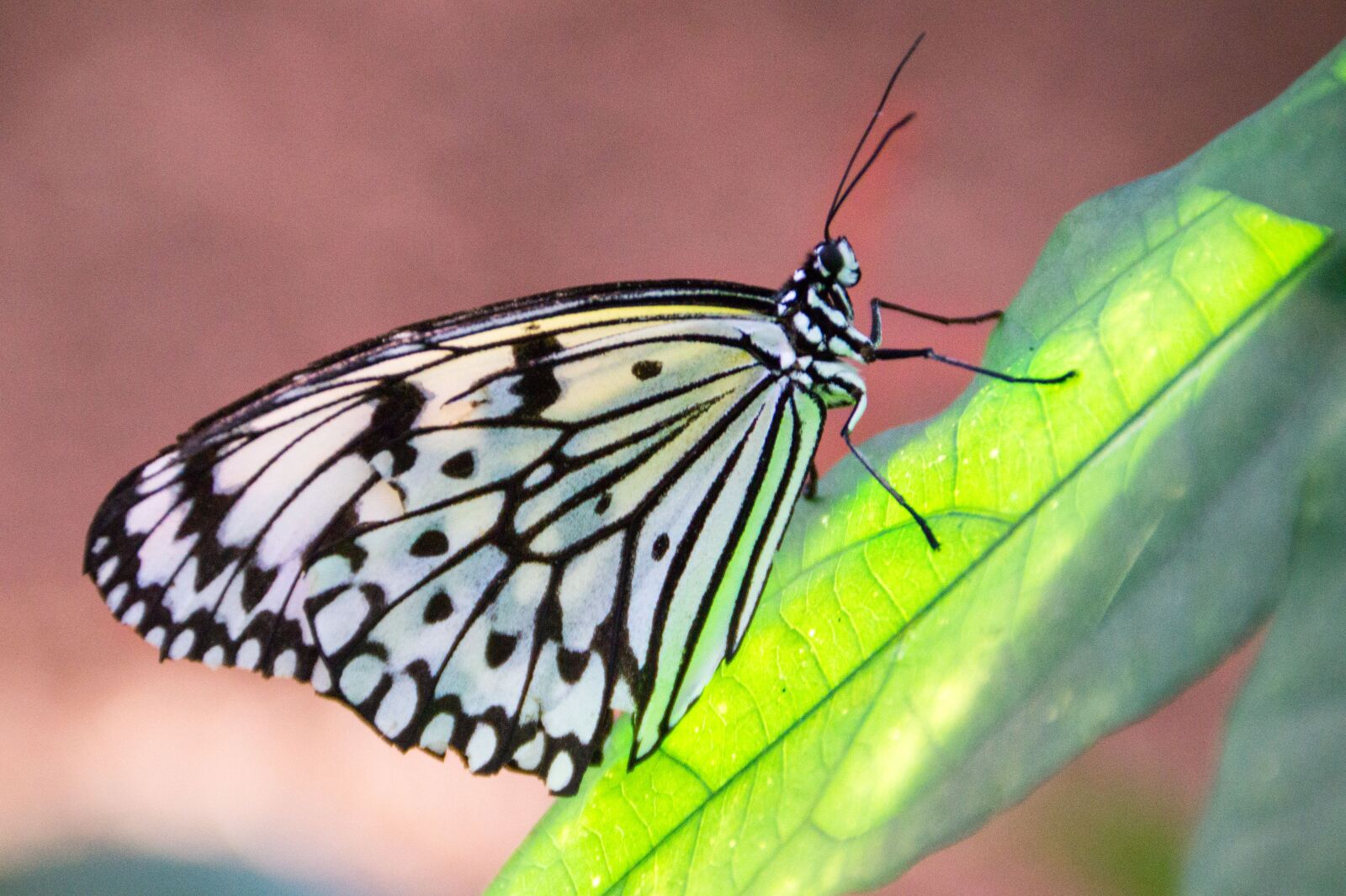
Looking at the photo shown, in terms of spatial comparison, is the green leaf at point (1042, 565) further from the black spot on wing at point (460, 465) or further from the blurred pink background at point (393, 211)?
the blurred pink background at point (393, 211)

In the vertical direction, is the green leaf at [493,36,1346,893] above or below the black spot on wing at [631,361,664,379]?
below

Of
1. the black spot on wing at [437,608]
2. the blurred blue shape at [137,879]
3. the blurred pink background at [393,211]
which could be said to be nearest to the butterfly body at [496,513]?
the black spot on wing at [437,608]

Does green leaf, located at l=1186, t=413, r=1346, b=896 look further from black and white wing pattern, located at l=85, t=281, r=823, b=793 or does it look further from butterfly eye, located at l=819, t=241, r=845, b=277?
butterfly eye, located at l=819, t=241, r=845, b=277

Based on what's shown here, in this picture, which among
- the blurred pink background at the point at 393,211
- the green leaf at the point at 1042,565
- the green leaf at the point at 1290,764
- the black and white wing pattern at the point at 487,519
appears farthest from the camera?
the blurred pink background at the point at 393,211

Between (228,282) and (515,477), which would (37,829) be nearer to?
(228,282)

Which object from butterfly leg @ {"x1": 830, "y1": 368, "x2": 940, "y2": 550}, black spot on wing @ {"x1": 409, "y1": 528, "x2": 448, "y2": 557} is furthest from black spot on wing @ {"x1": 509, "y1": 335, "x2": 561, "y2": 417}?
butterfly leg @ {"x1": 830, "y1": 368, "x2": 940, "y2": 550}

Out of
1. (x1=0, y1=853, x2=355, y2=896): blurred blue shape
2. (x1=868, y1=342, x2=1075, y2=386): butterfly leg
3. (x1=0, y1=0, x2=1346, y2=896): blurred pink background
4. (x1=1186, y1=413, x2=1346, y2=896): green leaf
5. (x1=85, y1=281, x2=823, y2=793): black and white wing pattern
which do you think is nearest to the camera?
(x1=1186, y1=413, x2=1346, y2=896): green leaf
